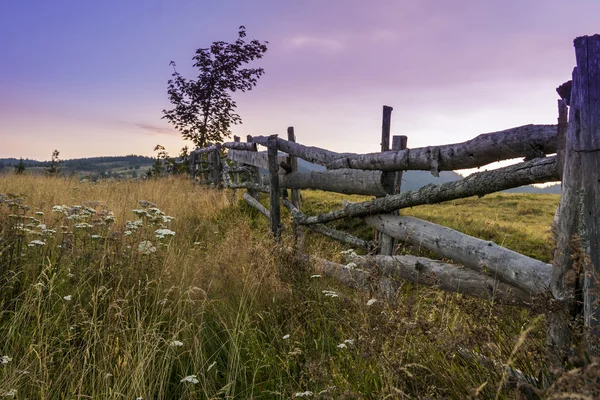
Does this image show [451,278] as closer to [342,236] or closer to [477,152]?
[477,152]

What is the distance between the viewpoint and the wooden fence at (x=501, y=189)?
7.43 ft

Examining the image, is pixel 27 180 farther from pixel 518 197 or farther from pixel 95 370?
pixel 518 197

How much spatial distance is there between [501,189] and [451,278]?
0.85 metres

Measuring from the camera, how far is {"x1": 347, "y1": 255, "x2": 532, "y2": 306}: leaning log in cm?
313

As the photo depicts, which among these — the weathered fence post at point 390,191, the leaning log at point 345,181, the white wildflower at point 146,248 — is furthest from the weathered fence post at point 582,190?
the white wildflower at point 146,248

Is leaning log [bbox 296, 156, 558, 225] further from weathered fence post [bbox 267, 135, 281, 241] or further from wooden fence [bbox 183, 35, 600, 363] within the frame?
weathered fence post [bbox 267, 135, 281, 241]

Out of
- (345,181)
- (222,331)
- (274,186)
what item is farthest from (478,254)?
(274,186)

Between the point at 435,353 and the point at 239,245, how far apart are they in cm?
316

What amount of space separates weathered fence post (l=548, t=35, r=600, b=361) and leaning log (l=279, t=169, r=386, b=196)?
2.52 meters

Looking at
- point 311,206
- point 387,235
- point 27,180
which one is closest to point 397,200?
point 387,235

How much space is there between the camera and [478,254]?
3.42 meters

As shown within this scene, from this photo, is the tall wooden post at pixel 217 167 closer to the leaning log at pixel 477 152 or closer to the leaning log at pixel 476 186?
the leaning log at pixel 476 186

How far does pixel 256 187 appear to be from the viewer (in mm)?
9961

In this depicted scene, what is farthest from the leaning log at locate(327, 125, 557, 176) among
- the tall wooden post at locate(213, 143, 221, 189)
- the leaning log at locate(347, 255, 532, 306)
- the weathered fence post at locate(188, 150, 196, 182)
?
the weathered fence post at locate(188, 150, 196, 182)
